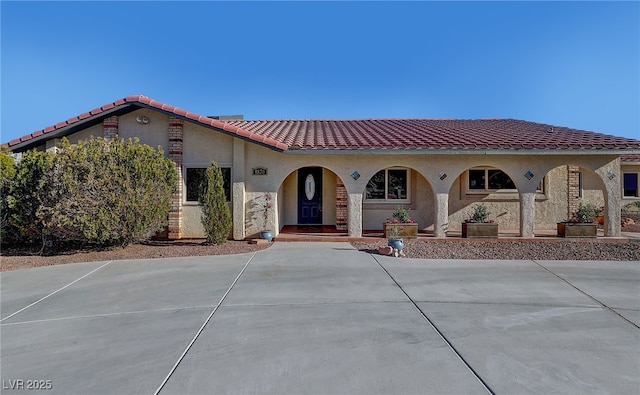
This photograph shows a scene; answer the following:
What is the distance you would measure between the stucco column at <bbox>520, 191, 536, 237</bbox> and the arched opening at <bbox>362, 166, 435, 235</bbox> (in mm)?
2958

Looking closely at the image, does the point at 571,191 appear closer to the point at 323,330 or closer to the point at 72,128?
the point at 323,330

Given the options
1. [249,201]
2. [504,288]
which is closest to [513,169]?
[504,288]

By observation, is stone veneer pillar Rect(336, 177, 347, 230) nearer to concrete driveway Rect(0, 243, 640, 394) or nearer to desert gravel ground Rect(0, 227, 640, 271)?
desert gravel ground Rect(0, 227, 640, 271)

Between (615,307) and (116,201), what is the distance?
424 inches

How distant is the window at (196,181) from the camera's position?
430 inches

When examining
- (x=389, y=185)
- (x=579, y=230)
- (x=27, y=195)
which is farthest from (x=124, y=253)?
(x=579, y=230)

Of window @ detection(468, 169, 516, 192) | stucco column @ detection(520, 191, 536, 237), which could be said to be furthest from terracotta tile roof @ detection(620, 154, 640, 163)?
stucco column @ detection(520, 191, 536, 237)

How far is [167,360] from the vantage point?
3.52m

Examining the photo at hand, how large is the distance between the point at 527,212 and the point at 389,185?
15.6 ft

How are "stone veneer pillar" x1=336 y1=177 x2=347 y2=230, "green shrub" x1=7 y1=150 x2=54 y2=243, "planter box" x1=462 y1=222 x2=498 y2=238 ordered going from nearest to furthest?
"green shrub" x1=7 y1=150 x2=54 y2=243
"planter box" x1=462 y1=222 x2=498 y2=238
"stone veneer pillar" x1=336 y1=177 x2=347 y2=230

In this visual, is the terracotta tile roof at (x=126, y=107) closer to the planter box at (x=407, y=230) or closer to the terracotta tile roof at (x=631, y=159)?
the planter box at (x=407, y=230)

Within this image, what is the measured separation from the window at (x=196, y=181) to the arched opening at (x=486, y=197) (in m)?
8.46

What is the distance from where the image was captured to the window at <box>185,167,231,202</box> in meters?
10.9

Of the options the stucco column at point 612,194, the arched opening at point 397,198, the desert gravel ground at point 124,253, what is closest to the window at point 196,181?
the desert gravel ground at point 124,253
